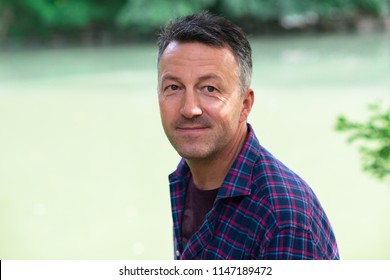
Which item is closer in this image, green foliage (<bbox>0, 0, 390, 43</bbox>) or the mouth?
the mouth

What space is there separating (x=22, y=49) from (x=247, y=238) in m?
18.8

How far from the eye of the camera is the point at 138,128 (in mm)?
8117

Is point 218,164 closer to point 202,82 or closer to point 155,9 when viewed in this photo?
point 202,82

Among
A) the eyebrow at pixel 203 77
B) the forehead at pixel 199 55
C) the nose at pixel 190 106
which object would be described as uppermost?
the forehead at pixel 199 55

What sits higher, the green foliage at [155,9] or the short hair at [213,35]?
the green foliage at [155,9]

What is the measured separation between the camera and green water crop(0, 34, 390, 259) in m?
4.60

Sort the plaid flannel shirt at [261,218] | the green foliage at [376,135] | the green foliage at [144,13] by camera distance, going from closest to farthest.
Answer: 1. the plaid flannel shirt at [261,218]
2. the green foliage at [376,135]
3. the green foliage at [144,13]

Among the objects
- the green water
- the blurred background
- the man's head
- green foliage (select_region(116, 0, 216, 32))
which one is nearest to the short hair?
the man's head

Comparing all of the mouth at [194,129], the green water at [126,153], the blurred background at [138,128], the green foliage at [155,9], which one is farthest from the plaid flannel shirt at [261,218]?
the green foliage at [155,9]

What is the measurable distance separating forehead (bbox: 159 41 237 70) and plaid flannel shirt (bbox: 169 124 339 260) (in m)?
0.22

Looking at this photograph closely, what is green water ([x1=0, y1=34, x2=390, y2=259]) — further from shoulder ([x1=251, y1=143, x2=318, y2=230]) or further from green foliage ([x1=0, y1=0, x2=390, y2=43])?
green foliage ([x1=0, y1=0, x2=390, y2=43])

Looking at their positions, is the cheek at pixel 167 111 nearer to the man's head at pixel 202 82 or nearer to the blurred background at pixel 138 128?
the man's head at pixel 202 82

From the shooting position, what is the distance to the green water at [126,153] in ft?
15.1

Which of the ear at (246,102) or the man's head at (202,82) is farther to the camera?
the ear at (246,102)
